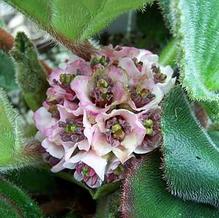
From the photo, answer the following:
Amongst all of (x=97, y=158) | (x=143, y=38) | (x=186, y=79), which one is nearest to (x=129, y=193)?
(x=97, y=158)

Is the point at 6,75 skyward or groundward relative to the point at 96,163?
groundward

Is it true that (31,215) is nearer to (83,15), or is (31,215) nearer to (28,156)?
(28,156)

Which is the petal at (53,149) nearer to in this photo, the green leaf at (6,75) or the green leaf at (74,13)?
the green leaf at (74,13)

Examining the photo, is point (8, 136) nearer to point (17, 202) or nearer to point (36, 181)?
point (17, 202)

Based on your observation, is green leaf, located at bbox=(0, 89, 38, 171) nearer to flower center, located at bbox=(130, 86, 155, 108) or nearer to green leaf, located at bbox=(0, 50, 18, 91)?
flower center, located at bbox=(130, 86, 155, 108)

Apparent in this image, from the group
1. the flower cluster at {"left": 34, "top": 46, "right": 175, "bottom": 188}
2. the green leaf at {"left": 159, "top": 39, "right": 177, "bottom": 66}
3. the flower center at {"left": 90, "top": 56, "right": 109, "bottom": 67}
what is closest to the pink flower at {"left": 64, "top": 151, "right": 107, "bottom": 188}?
the flower cluster at {"left": 34, "top": 46, "right": 175, "bottom": 188}

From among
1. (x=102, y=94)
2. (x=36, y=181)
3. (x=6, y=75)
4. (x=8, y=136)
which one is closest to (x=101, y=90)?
(x=102, y=94)
